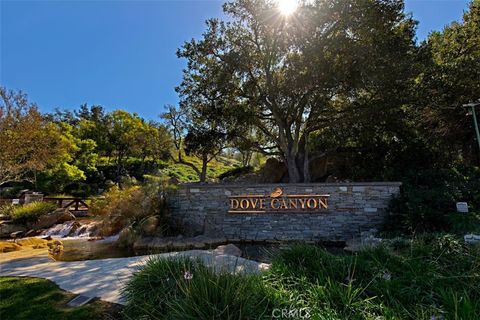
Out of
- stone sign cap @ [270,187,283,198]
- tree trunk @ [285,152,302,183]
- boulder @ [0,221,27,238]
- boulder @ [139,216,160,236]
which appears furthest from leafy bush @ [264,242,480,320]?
boulder @ [0,221,27,238]

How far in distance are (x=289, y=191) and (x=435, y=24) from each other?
37.9 ft

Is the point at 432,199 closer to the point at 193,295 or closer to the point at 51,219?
the point at 193,295

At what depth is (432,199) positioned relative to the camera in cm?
762

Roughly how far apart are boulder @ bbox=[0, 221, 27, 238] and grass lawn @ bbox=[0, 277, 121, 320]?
8237 mm

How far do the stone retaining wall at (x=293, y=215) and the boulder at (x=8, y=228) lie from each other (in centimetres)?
656

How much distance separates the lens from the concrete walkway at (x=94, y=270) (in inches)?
159

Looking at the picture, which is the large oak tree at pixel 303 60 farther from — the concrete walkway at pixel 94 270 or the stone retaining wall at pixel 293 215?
the concrete walkway at pixel 94 270

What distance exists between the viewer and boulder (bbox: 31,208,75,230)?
1180cm

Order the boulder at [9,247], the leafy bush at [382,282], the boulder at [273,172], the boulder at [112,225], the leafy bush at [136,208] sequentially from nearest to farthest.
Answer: the leafy bush at [382,282], the boulder at [9,247], the leafy bush at [136,208], the boulder at [112,225], the boulder at [273,172]

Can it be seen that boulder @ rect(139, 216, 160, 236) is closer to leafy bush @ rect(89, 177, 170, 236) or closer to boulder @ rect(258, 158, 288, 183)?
leafy bush @ rect(89, 177, 170, 236)

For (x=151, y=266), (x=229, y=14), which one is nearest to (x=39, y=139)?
Answer: (x=229, y=14)

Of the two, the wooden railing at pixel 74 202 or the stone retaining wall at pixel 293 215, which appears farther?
the wooden railing at pixel 74 202

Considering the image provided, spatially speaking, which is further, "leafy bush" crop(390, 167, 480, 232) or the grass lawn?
"leafy bush" crop(390, 167, 480, 232)

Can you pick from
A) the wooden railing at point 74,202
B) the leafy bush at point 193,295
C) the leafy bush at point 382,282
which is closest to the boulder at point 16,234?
the wooden railing at point 74,202
